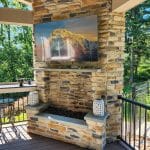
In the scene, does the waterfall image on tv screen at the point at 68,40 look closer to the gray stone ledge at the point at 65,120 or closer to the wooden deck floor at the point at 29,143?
the gray stone ledge at the point at 65,120

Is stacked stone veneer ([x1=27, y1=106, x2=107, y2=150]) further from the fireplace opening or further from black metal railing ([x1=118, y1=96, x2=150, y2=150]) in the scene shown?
black metal railing ([x1=118, y1=96, x2=150, y2=150])

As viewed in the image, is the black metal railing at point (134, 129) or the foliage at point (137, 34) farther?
the foliage at point (137, 34)

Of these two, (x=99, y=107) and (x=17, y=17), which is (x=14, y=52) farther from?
(x=99, y=107)

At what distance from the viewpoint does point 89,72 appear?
470cm

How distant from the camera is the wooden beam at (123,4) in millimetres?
3859

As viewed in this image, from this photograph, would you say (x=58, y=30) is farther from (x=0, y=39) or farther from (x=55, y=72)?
(x=0, y=39)

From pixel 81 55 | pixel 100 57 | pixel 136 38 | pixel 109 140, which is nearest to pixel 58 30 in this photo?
pixel 81 55

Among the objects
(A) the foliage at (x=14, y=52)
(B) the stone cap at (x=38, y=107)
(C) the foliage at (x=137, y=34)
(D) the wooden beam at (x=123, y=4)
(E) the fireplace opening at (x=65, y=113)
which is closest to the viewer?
(D) the wooden beam at (x=123, y=4)

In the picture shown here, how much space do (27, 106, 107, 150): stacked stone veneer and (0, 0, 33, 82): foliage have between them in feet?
30.4

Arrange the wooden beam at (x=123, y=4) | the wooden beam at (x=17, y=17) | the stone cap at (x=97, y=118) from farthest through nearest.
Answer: the wooden beam at (x=17, y=17), the stone cap at (x=97, y=118), the wooden beam at (x=123, y=4)

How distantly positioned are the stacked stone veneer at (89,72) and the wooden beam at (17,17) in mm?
183

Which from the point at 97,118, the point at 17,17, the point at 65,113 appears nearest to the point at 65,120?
the point at 65,113

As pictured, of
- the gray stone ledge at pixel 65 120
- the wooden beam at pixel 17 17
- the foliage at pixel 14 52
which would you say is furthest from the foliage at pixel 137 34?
the gray stone ledge at pixel 65 120

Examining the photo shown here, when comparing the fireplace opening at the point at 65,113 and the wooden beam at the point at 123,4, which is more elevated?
the wooden beam at the point at 123,4
